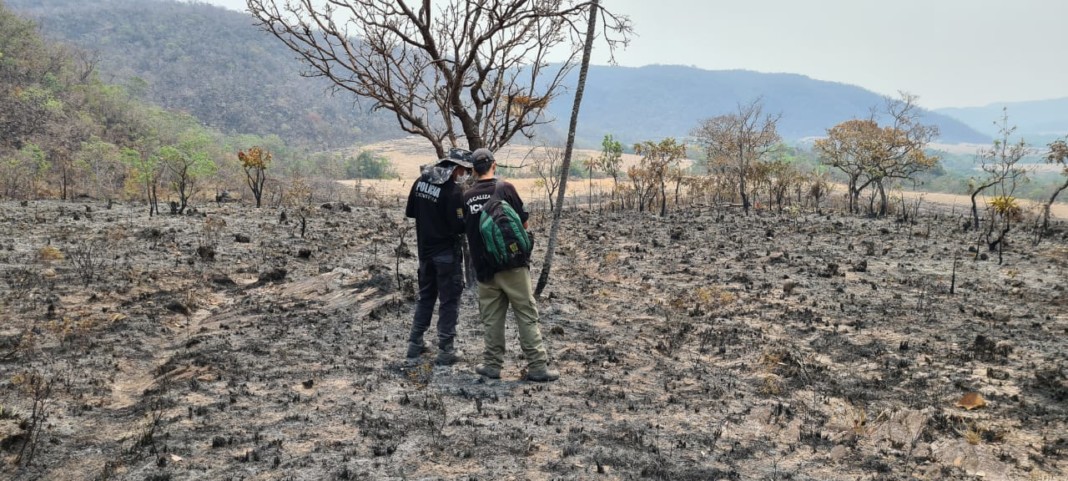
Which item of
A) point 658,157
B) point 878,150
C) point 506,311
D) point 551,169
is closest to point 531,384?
point 506,311

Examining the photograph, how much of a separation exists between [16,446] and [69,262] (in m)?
6.30

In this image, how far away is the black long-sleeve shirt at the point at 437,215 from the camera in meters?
5.27

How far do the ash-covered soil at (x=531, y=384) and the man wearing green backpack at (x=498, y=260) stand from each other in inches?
12.7

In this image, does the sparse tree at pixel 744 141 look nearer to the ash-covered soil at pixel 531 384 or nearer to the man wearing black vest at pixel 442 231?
the ash-covered soil at pixel 531 384

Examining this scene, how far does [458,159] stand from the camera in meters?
5.34

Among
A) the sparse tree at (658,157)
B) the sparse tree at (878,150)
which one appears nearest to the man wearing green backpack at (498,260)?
the sparse tree at (658,157)

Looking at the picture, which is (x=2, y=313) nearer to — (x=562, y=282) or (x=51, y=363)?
(x=51, y=363)

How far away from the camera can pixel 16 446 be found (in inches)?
150

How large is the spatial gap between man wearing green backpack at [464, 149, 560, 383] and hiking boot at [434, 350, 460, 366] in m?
0.37

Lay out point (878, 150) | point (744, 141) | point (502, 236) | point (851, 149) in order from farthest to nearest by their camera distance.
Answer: point (744, 141) → point (851, 149) → point (878, 150) → point (502, 236)

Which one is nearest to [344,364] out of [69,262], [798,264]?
[69,262]

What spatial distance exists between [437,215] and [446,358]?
4.29 ft

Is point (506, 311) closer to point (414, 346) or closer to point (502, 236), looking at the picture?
point (502, 236)

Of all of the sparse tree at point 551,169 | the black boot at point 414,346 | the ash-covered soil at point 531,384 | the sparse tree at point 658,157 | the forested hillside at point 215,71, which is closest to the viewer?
the ash-covered soil at point 531,384
